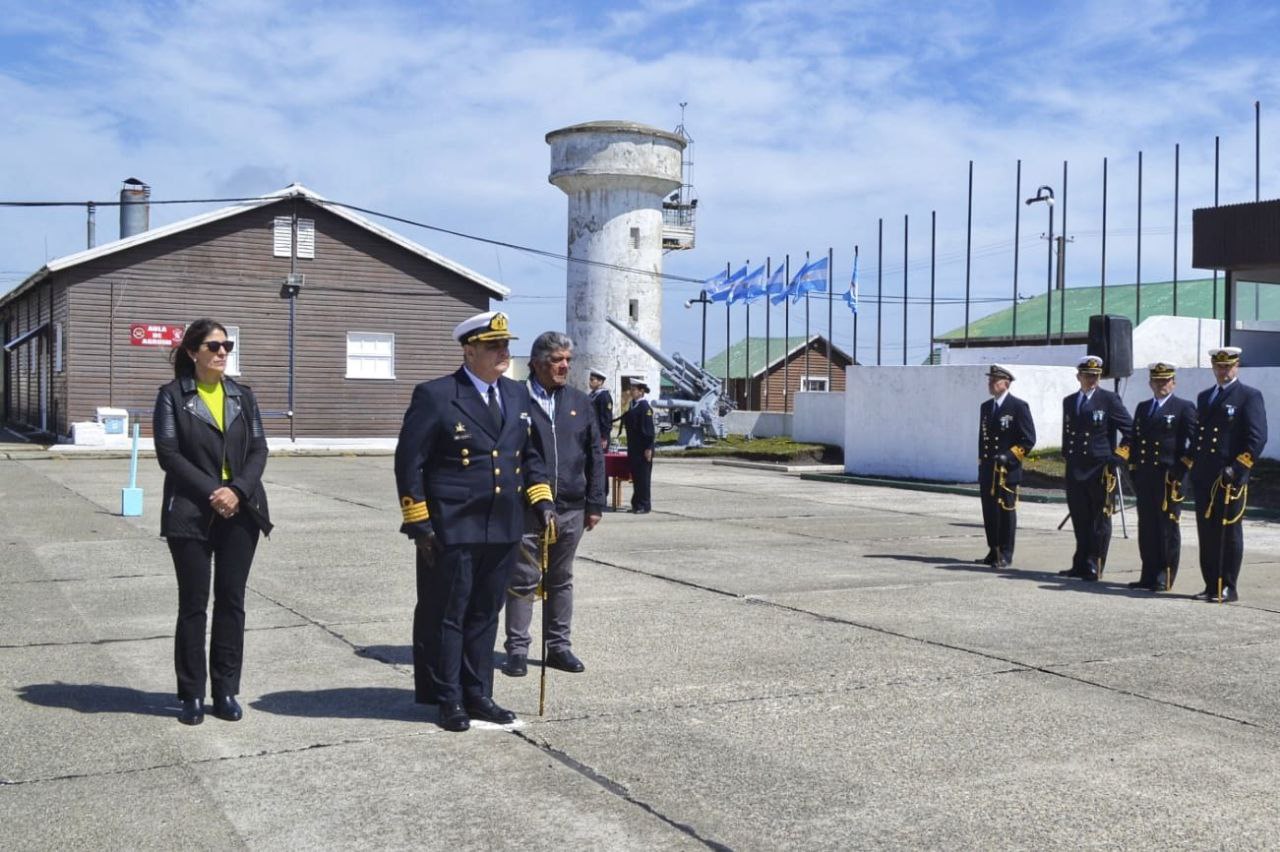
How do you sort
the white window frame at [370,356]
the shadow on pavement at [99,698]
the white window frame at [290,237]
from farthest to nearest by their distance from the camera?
the white window frame at [370,356] < the white window frame at [290,237] < the shadow on pavement at [99,698]

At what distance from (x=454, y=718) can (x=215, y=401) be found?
6.23 feet

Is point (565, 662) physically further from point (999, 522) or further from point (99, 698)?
point (999, 522)

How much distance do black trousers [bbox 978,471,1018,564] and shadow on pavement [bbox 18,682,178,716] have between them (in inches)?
317

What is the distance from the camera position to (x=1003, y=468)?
1280 cm

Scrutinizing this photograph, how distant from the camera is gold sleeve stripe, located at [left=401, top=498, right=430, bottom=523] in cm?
616

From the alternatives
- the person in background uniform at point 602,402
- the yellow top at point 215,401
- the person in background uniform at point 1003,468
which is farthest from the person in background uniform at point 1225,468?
the yellow top at point 215,401

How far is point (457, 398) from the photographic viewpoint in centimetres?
636

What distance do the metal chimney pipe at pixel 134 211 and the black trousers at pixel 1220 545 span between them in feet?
117

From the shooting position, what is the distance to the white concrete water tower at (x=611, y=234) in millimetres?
47938

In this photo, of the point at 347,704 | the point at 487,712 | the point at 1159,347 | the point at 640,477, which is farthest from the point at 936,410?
the point at 487,712

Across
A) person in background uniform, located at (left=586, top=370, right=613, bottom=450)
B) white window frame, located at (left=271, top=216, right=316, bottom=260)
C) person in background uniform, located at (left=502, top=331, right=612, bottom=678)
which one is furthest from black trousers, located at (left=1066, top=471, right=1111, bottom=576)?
white window frame, located at (left=271, top=216, right=316, bottom=260)

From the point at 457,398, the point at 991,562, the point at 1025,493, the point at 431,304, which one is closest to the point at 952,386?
the point at 1025,493

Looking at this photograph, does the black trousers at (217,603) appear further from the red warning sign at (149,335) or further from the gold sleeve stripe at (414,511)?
the red warning sign at (149,335)

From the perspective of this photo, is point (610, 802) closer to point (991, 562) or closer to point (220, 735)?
point (220, 735)
